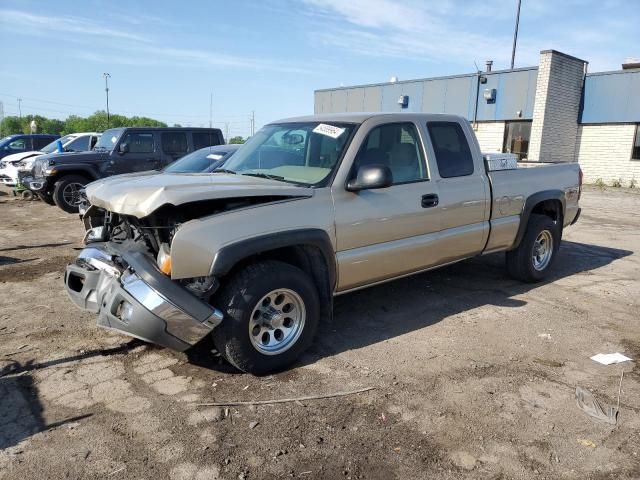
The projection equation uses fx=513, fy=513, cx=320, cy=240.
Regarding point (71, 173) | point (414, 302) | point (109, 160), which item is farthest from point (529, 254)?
point (71, 173)

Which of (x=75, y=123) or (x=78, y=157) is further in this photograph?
(x=75, y=123)

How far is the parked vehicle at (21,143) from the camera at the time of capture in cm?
1866

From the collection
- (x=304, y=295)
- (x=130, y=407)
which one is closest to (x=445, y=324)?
(x=304, y=295)

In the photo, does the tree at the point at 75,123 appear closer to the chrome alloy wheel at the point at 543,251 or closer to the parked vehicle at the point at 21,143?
the parked vehicle at the point at 21,143

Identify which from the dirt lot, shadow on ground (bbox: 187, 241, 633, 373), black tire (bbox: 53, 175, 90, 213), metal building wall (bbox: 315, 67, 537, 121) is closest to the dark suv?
black tire (bbox: 53, 175, 90, 213)

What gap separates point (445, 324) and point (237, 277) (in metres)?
2.25

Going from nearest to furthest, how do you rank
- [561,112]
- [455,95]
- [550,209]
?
[550,209]
[561,112]
[455,95]

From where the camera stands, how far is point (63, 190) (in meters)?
11.2

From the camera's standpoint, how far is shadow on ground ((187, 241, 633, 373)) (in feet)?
14.3

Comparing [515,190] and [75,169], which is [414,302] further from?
[75,169]

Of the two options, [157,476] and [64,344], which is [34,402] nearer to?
[64,344]

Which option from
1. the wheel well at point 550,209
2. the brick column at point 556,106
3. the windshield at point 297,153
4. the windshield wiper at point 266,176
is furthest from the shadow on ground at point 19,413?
the brick column at point 556,106

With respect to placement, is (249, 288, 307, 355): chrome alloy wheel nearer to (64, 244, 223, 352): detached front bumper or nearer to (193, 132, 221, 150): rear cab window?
(64, 244, 223, 352): detached front bumper

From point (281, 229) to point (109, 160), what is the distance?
919cm
